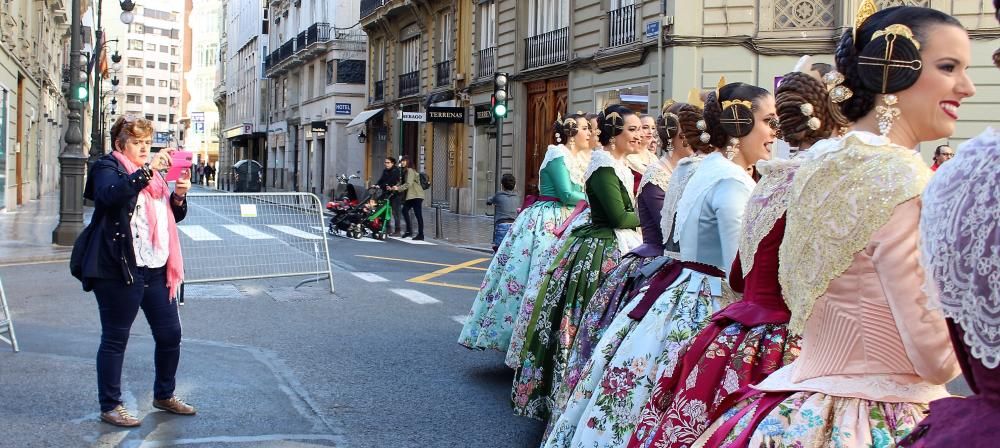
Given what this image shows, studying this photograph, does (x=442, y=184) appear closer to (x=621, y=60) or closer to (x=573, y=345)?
(x=621, y=60)

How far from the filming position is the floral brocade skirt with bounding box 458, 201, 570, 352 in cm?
739

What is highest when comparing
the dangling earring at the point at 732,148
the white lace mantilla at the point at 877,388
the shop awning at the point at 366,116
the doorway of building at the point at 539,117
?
the shop awning at the point at 366,116

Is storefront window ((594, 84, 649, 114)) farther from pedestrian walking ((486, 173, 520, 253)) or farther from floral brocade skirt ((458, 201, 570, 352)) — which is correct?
floral brocade skirt ((458, 201, 570, 352))

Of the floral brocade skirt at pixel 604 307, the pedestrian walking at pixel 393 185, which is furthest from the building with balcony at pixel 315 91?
the floral brocade skirt at pixel 604 307

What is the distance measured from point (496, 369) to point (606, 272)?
2.06 m

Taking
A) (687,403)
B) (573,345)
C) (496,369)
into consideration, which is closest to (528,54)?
(496,369)

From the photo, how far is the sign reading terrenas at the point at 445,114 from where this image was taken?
2844 centimetres

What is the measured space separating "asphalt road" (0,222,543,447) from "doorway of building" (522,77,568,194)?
14131 millimetres

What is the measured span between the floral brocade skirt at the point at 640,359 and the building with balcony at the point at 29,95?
2296 centimetres

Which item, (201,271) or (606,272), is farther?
(201,271)

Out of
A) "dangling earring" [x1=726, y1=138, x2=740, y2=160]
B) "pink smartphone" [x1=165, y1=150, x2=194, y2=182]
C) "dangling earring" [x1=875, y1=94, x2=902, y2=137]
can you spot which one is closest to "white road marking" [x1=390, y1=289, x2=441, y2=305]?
"pink smartphone" [x1=165, y1=150, x2=194, y2=182]

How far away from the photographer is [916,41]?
2268 mm

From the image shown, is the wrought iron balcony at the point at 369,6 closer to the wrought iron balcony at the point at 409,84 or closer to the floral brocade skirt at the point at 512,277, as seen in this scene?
the wrought iron balcony at the point at 409,84

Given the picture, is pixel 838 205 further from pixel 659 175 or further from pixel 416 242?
pixel 416 242
